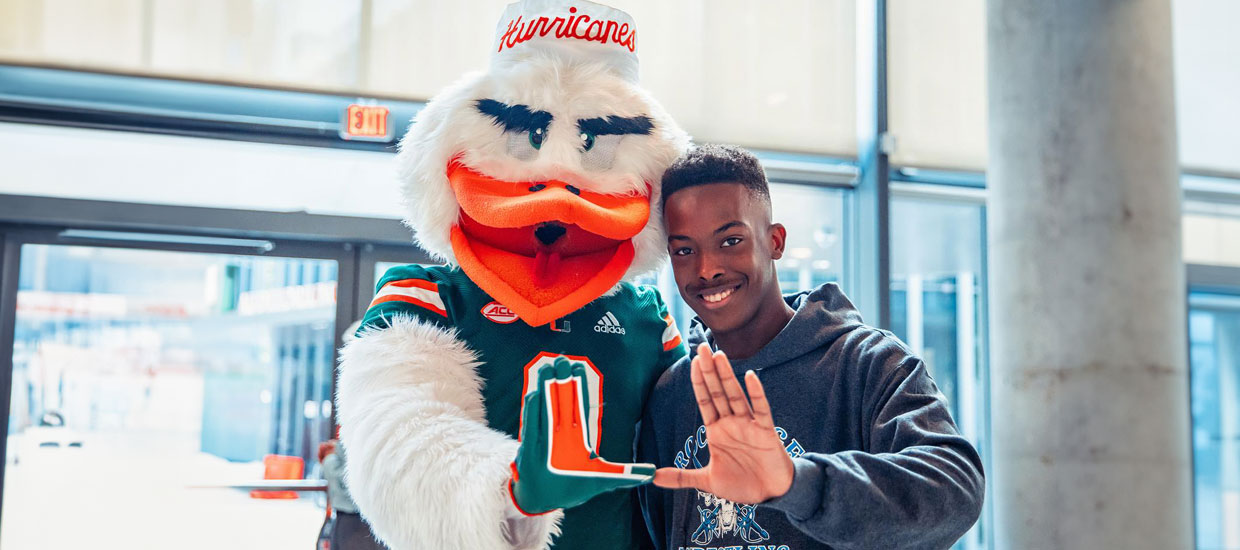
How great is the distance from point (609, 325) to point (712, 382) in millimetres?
563

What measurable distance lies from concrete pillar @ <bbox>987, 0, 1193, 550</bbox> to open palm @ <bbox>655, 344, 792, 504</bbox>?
3.08 m

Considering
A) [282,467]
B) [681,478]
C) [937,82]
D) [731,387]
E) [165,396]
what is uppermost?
[937,82]

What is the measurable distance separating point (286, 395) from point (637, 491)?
321 centimetres

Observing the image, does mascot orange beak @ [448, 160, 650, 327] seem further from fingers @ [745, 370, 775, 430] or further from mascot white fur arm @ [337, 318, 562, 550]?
fingers @ [745, 370, 775, 430]

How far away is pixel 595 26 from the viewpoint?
1836 millimetres

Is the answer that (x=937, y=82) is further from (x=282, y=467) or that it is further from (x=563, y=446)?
(x=563, y=446)

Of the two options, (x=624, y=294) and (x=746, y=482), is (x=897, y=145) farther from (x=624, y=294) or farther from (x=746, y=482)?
(x=746, y=482)

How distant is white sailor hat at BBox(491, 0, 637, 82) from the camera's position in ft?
5.97

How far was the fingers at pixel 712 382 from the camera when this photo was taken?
1.24 m

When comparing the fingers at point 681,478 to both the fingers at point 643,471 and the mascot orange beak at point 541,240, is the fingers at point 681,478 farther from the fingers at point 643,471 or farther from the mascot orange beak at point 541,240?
the mascot orange beak at point 541,240

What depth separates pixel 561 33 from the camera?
182 cm

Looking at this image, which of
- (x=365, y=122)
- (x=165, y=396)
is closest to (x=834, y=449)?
(x=365, y=122)

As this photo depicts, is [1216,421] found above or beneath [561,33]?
beneath

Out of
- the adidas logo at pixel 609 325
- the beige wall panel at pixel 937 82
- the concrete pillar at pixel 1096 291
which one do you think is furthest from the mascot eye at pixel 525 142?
the beige wall panel at pixel 937 82
